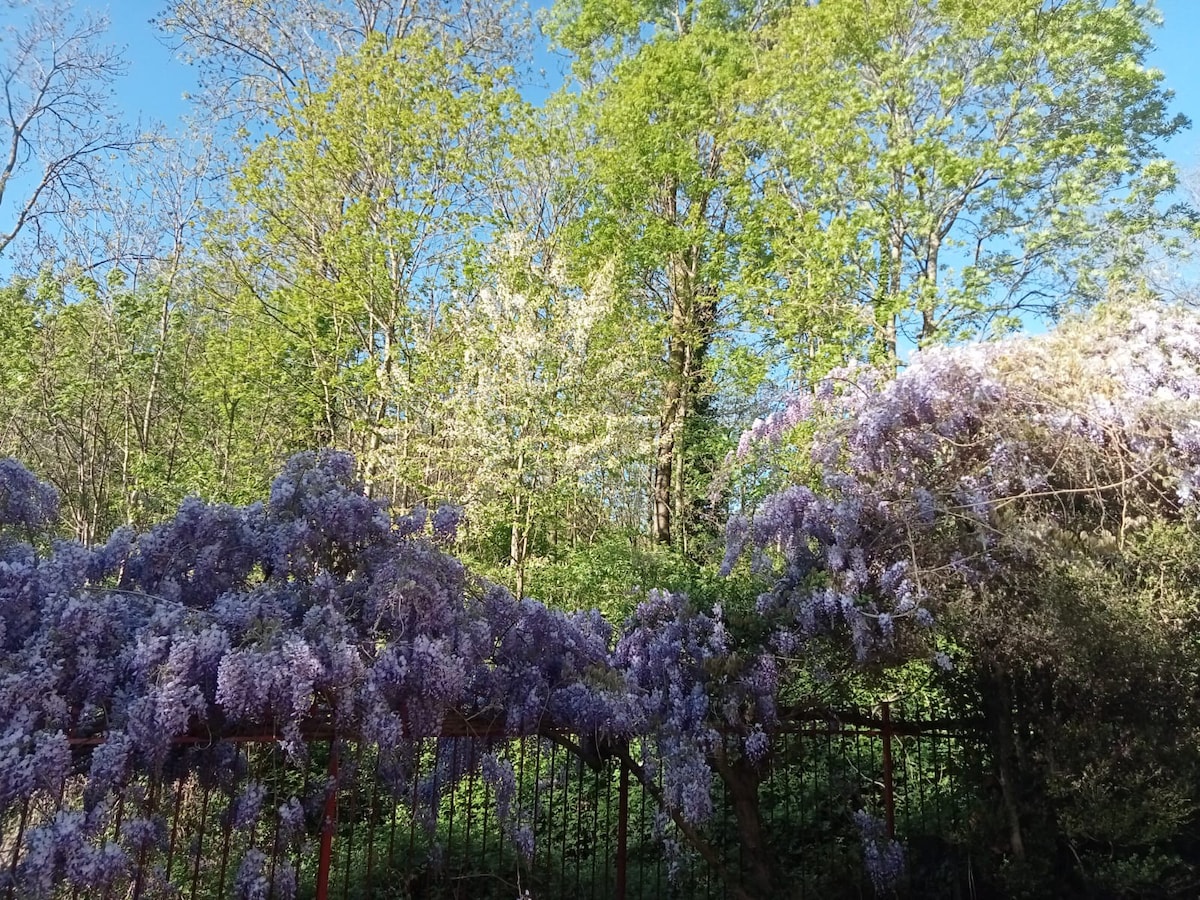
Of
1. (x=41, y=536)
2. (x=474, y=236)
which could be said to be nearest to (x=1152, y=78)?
(x=474, y=236)

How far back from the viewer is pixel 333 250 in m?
13.4

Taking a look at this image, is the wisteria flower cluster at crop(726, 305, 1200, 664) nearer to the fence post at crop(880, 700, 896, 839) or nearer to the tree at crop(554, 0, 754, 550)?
the fence post at crop(880, 700, 896, 839)

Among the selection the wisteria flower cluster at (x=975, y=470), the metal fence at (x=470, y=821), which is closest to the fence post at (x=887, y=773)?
the metal fence at (x=470, y=821)

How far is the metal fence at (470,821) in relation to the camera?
3594mm

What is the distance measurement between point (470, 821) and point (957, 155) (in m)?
10.7

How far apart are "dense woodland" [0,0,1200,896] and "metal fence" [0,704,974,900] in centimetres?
35

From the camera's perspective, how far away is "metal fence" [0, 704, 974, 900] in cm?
359

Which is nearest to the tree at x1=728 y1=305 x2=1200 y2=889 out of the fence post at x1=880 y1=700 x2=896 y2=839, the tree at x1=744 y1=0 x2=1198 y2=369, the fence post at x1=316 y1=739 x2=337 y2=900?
the fence post at x1=880 y1=700 x2=896 y2=839

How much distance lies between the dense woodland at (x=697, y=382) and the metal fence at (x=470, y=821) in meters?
0.35

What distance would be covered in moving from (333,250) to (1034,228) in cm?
1043

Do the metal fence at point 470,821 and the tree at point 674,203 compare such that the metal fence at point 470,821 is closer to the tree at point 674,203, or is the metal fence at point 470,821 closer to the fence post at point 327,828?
the fence post at point 327,828

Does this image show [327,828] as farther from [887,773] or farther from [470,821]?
[887,773]

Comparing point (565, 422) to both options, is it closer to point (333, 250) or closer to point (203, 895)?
point (333, 250)

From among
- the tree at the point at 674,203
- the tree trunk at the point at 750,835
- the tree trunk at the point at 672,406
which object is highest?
the tree at the point at 674,203
